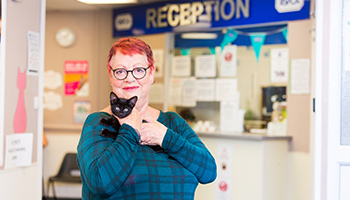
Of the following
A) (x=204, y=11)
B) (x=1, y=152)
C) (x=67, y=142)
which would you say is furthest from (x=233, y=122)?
(x=1, y=152)

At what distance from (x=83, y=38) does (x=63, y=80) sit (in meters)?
0.70

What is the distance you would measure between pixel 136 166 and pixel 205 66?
448 cm

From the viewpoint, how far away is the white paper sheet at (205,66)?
582 centimetres

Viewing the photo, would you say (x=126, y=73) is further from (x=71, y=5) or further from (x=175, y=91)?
(x=71, y=5)

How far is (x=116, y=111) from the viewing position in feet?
4.84

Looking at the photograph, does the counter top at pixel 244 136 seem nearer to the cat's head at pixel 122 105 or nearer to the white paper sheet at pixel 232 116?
the white paper sheet at pixel 232 116

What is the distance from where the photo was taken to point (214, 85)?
580 cm

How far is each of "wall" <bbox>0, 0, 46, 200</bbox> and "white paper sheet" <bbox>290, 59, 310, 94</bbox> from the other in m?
2.81

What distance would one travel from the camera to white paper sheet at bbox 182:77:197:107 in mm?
5977

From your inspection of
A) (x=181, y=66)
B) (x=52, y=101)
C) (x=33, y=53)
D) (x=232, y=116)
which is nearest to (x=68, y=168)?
(x=52, y=101)

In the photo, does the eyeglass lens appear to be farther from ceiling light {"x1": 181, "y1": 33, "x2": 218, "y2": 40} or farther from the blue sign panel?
ceiling light {"x1": 181, "y1": 33, "x2": 218, "y2": 40}

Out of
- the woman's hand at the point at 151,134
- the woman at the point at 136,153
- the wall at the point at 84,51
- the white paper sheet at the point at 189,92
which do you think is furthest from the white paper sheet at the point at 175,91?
the woman's hand at the point at 151,134

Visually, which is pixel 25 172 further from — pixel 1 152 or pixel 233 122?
pixel 233 122

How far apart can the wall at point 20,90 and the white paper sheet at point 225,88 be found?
2.90 metres
